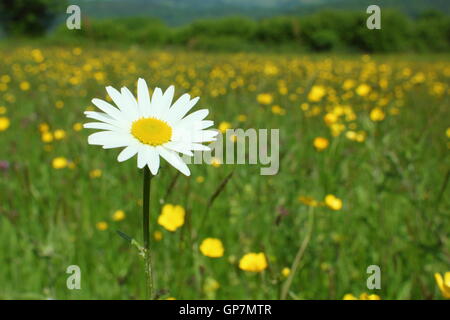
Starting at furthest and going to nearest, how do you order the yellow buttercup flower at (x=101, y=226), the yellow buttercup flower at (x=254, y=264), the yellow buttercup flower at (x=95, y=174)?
the yellow buttercup flower at (x=95, y=174) < the yellow buttercup flower at (x=101, y=226) < the yellow buttercup flower at (x=254, y=264)

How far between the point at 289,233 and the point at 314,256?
96 mm

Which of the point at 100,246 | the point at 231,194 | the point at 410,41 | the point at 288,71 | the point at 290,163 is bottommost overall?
the point at 100,246

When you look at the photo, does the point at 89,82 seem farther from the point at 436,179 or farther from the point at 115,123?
the point at 115,123

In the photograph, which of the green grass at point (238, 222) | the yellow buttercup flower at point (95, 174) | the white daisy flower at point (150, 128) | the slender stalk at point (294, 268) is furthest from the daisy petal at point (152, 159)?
the yellow buttercup flower at point (95, 174)

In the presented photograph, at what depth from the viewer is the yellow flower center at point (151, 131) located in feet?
1.62

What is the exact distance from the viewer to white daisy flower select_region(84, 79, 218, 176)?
45 cm

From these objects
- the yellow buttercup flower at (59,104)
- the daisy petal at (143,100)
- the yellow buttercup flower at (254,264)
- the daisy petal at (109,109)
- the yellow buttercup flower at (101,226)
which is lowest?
the yellow buttercup flower at (254,264)

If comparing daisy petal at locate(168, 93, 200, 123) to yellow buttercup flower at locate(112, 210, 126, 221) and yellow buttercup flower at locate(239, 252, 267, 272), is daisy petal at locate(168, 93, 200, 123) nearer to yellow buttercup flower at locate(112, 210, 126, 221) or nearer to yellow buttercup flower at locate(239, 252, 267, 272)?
yellow buttercup flower at locate(239, 252, 267, 272)

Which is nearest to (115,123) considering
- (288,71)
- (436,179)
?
(436,179)

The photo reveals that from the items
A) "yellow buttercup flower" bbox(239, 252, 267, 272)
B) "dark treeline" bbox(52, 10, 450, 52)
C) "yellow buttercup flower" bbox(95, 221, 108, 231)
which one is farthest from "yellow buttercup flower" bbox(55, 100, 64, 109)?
"dark treeline" bbox(52, 10, 450, 52)

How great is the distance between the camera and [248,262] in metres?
0.94

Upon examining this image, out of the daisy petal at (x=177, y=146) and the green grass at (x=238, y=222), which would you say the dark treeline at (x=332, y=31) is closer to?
the green grass at (x=238, y=222)

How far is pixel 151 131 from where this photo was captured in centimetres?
50

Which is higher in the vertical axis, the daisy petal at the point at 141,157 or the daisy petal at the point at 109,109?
the daisy petal at the point at 109,109
